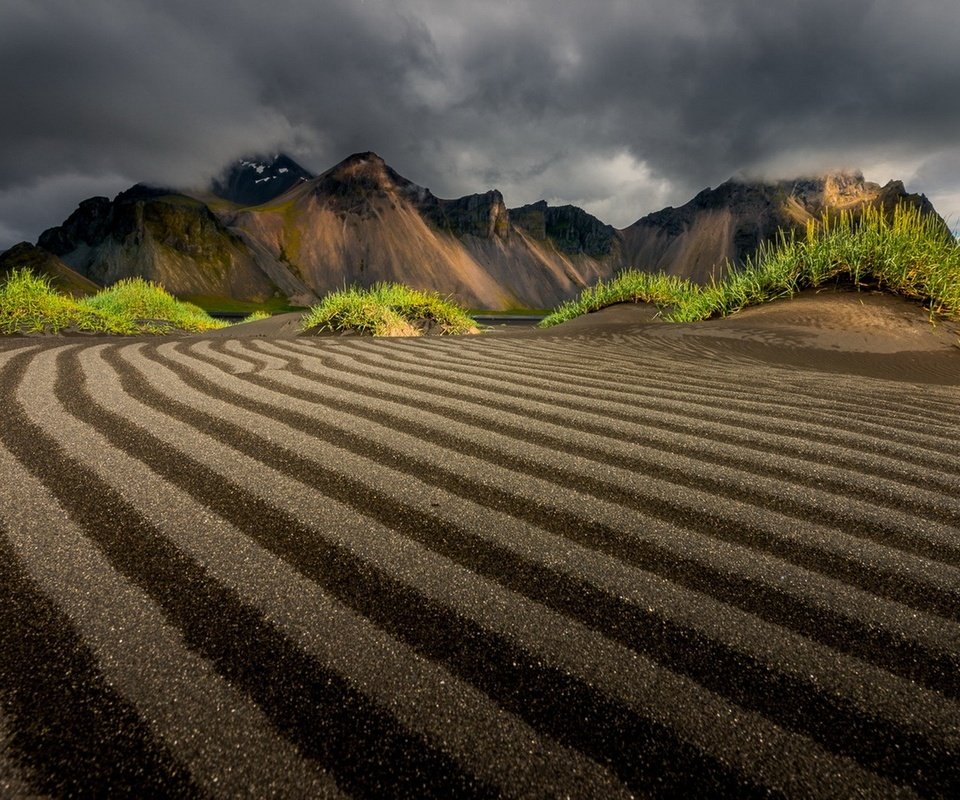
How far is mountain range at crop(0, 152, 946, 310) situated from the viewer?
4319 centimetres

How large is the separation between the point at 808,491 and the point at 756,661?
63 centimetres

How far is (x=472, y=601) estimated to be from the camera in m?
0.73

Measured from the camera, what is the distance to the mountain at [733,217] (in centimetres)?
8222

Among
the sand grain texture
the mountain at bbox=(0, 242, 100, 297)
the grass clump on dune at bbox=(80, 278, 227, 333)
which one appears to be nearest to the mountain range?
the mountain at bbox=(0, 242, 100, 297)

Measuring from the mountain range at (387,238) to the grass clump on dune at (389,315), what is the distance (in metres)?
14.6

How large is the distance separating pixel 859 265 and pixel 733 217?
98.6 meters

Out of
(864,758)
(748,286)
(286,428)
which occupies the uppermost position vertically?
(748,286)

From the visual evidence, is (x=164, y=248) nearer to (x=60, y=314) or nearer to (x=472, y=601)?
(x=60, y=314)

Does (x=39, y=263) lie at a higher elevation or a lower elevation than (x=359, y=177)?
lower

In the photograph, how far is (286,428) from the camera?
1452 mm

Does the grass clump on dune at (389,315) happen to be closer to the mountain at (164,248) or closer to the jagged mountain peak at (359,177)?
the mountain at (164,248)

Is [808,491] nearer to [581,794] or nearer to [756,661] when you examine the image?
[756,661]

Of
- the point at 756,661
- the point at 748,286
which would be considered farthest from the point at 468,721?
the point at 748,286

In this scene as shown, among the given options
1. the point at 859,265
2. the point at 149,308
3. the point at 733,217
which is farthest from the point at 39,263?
the point at 733,217
